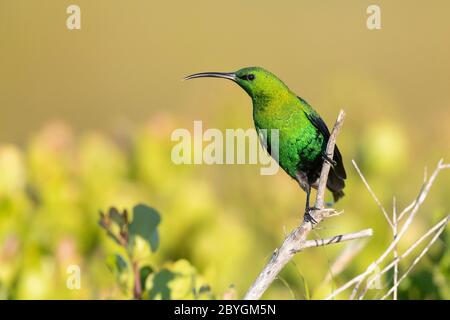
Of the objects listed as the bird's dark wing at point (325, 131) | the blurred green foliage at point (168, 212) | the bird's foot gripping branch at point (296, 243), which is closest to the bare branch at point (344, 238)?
the bird's foot gripping branch at point (296, 243)

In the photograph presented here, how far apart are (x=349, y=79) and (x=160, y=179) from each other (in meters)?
0.94

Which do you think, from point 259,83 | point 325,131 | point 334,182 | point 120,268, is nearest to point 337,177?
point 334,182

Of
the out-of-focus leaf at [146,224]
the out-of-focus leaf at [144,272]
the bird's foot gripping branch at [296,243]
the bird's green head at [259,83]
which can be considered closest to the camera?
the bird's foot gripping branch at [296,243]

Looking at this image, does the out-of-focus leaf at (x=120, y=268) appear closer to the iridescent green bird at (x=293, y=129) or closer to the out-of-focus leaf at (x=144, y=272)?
the out-of-focus leaf at (x=144, y=272)

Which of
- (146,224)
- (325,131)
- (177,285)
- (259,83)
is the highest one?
(259,83)

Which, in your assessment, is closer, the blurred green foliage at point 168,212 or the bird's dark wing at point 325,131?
the bird's dark wing at point 325,131

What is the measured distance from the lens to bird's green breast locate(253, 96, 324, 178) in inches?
96.2

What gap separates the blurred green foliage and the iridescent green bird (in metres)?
0.32

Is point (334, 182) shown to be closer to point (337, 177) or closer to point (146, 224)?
point (337, 177)

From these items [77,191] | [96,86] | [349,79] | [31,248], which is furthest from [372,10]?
[96,86]

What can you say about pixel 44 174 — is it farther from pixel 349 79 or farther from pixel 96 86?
pixel 96 86

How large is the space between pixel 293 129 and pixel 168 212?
2.45ft

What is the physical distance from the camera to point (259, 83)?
2.61 metres

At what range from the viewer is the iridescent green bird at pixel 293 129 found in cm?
245
